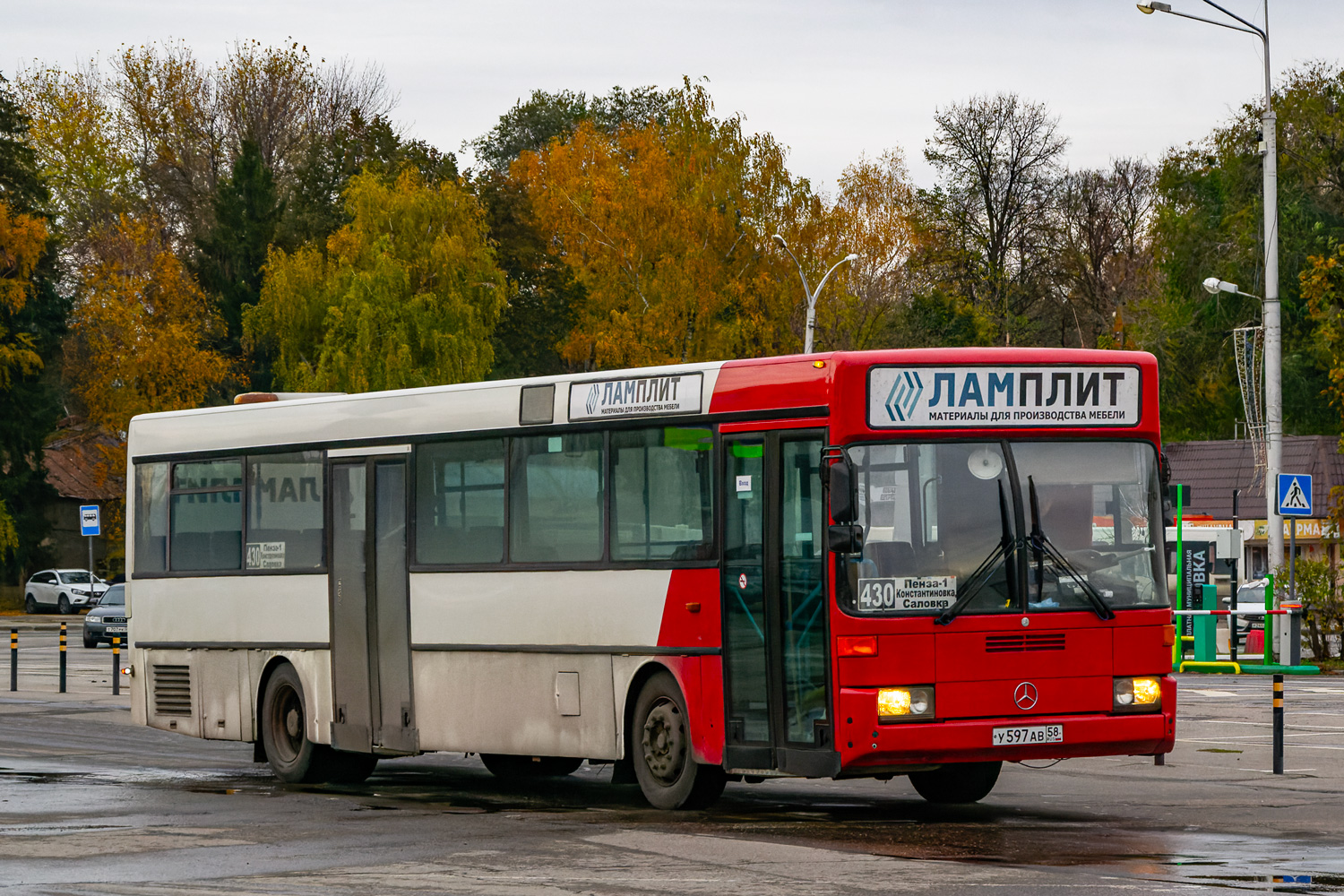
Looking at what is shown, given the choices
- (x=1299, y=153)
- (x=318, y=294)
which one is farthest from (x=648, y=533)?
(x=318, y=294)

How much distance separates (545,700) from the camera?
47.8 ft

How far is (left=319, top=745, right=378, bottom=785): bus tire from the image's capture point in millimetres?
16812

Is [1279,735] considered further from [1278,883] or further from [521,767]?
[1278,883]

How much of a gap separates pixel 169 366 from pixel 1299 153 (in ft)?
119

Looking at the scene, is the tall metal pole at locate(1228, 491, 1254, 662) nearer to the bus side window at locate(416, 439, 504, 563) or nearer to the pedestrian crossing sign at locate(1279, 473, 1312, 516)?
the pedestrian crossing sign at locate(1279, 473, 1312, 516)

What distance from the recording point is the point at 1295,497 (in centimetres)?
3078

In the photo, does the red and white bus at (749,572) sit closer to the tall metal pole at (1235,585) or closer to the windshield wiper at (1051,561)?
the windshield wiper at (1051,561)

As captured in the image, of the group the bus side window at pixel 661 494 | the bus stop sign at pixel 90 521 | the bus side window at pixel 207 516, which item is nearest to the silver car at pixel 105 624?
the bus stop sign at pixel 90 521

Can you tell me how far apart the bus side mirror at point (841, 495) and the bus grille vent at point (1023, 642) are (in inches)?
45.9

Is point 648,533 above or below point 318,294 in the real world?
below

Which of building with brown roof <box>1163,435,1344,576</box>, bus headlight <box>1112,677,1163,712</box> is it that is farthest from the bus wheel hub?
building with brown roof <box>1163,435,1344,576</box>

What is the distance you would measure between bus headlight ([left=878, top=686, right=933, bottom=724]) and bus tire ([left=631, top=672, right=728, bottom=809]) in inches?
60.7

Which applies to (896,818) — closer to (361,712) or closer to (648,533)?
(648,533)

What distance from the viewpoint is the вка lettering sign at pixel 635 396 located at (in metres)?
13.7
